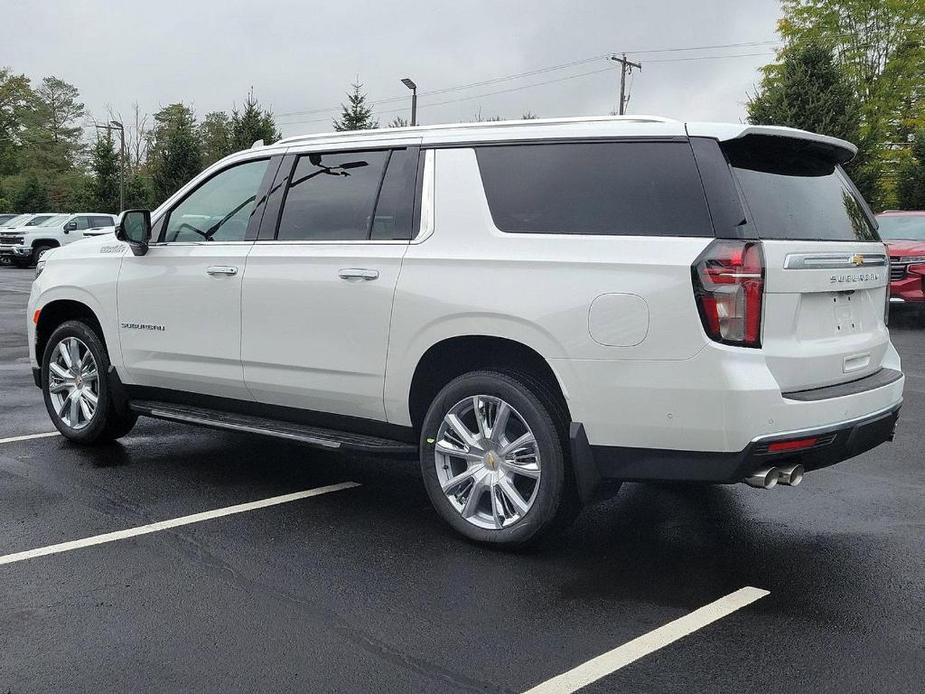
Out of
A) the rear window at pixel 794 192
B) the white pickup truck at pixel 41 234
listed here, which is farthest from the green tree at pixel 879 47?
the rear window at pixel 794 192

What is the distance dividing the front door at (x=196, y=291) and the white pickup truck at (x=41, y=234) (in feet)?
86.3

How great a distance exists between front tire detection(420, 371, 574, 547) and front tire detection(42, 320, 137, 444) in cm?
260

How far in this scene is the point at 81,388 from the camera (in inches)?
250

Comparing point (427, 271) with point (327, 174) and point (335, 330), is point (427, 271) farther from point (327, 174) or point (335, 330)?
point (327, 174)

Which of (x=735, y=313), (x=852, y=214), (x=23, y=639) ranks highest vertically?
(x=852, y=214)

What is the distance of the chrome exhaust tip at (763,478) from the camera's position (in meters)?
3.85

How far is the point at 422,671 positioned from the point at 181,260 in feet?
10.7

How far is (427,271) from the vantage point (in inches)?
178

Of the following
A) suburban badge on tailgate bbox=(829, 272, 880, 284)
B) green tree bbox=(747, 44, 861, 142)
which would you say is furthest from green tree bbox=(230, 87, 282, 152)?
suburban badge on tailgate bbox=(829, 272, 880, 284)

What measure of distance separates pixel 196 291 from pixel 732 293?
309 cm

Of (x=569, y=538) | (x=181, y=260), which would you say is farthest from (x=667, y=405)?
(x=181, y=260)

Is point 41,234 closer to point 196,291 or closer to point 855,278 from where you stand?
point 196,291

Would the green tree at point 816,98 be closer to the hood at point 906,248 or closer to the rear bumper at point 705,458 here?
the hood at point 906,248

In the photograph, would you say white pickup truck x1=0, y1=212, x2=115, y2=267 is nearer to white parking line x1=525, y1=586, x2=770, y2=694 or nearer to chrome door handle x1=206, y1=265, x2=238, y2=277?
chrome door handle x1=206, y1=265, x2=238, y2=277
